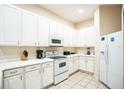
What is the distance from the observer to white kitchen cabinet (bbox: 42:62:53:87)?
7.43 ft

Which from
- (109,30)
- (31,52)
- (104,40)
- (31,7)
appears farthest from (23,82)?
(109,30)

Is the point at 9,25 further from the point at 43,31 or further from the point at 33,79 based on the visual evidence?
the point at 33,79

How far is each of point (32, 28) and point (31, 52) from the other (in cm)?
77

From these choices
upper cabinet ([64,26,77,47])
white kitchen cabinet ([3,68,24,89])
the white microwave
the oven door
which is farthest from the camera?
upper cabinet ([64,26,77,47])

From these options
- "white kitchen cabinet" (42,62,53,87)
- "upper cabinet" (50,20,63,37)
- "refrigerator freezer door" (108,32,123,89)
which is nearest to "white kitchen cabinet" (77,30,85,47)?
"upper cabinet" (50,20,63,37)

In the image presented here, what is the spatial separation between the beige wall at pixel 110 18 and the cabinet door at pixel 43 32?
74.7 inches

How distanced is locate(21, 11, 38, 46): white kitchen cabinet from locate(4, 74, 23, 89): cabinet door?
2.72ft

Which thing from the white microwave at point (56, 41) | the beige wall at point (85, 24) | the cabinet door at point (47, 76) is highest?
the beige wall at point (85, 24)

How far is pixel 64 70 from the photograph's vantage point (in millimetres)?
3041

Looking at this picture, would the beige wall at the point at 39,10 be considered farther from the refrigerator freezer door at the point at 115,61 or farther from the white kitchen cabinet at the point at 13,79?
the refrigerator freezer door at the point at 115,61

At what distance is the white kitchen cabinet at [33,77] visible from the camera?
1.90m

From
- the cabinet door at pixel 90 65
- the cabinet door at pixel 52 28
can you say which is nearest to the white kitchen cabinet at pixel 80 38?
the cabinet door at pixel 90 65

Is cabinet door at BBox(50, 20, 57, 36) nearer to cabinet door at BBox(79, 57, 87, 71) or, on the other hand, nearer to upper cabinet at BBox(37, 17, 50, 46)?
upper cabinet at BBox(37, 17, 50, 46)
